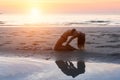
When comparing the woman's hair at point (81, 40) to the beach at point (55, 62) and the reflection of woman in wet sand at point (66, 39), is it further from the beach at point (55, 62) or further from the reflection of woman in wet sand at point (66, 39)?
the beach at point (55, 62)

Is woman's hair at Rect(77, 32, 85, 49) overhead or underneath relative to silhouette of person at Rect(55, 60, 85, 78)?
underneath

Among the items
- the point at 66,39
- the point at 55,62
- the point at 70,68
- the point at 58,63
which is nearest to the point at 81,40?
the point at 66,39

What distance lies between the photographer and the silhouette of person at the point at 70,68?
1633 cm

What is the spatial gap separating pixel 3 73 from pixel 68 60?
481 cm

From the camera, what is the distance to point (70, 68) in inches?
693

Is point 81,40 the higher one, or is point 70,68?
point 70,68

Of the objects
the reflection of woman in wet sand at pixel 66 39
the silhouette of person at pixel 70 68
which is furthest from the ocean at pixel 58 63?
the reflection of woman in wet sand at pixel 66 39

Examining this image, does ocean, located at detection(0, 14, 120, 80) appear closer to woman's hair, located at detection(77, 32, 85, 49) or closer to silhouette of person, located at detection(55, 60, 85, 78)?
silhouette of person, located at detection(55, 60, 85, 78)

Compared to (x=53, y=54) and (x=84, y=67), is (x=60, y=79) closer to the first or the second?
(x=84, y=67)

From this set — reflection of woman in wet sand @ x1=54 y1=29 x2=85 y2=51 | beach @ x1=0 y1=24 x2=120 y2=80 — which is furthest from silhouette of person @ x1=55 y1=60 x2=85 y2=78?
reflection of woman in wet sand @ x1=54 y1=29 x2=85 y2=51

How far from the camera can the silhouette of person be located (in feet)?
53.6

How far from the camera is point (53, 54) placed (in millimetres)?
21938

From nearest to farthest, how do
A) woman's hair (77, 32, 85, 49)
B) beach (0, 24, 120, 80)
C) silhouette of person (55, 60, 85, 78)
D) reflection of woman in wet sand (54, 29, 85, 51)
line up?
1. beach (0, 24, 120, 80)
2. silhouette of person (55, 60, 85, 78)
3. woman's hair (77, 32, 85, 49)
4. reflection of woman in wet sand (54, 29, 85, 51)

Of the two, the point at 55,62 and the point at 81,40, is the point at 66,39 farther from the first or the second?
the point at 55,62
